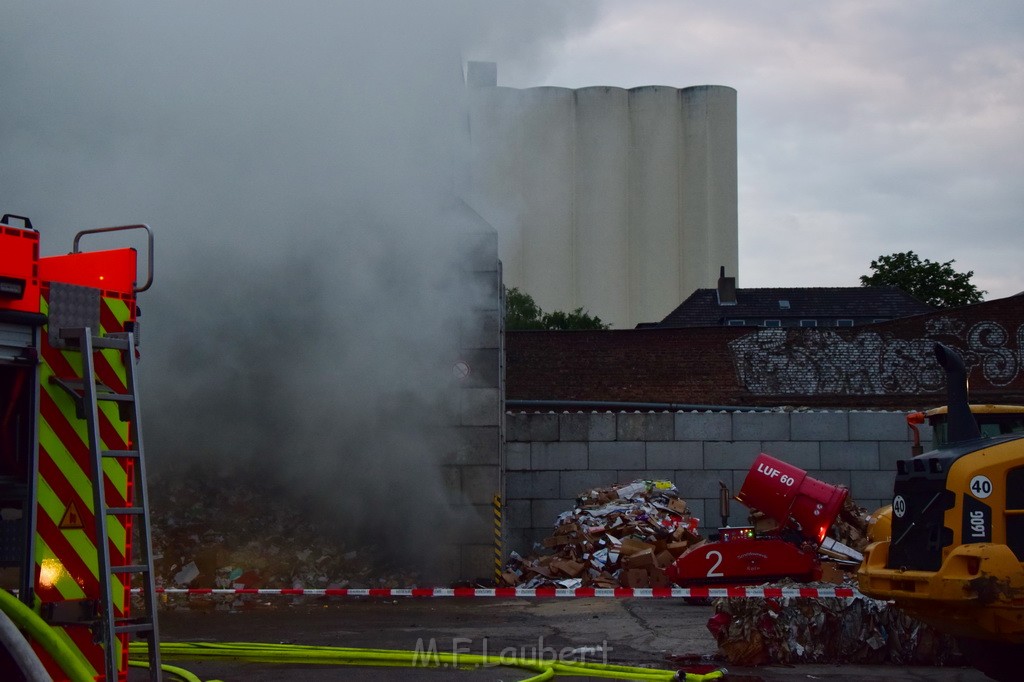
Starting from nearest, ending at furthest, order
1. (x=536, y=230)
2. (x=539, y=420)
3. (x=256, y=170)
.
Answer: (x=256, y=170)
(x=539, y=420)
(x=536, y=230)

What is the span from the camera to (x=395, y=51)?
8.84 metres

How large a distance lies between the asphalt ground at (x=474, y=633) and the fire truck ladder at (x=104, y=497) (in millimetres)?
2756

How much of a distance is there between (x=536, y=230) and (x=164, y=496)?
5605mm

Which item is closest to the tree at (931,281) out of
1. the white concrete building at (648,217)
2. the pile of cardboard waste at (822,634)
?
the white concrete building at (648,217)

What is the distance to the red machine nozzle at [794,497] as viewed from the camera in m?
8.47

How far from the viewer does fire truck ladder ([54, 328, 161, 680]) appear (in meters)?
3.03

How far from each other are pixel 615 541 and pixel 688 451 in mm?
2072

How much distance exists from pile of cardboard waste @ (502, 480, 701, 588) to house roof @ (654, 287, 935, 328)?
16.3 m

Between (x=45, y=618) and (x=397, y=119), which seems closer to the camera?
(x=45, y=618)

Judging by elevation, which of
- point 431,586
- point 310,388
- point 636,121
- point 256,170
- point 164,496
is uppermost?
point 636,121

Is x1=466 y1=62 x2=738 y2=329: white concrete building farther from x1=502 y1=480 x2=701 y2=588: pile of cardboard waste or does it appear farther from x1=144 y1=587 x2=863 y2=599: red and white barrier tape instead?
x1=144 y1=587 x2=863 y2=599: red and white barrier tape

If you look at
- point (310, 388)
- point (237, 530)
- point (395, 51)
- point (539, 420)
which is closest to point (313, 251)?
point (310, 388)

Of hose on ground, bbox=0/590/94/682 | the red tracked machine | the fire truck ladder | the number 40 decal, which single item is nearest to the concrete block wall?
the red tracked machine

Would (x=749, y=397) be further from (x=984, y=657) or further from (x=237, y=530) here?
(x=984, y=657)
